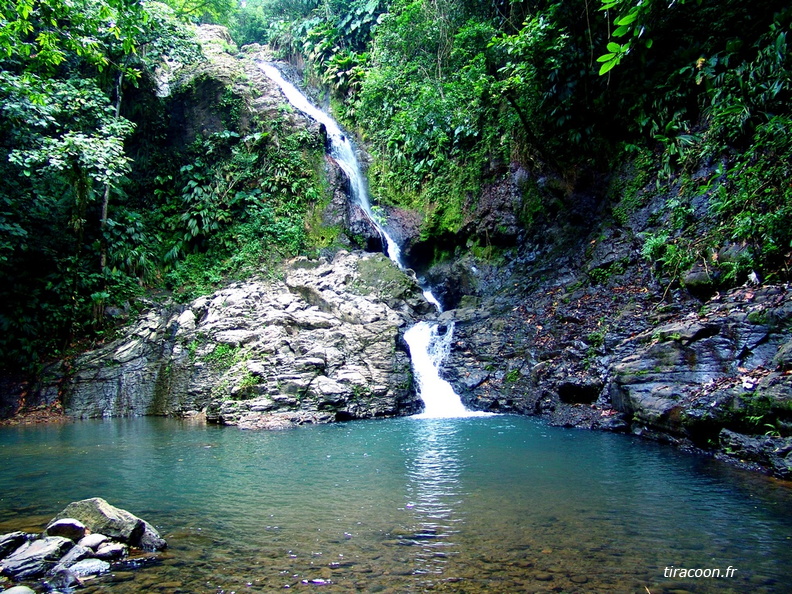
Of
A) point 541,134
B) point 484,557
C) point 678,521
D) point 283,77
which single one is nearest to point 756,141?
point 541,134

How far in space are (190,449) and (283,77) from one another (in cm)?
2212

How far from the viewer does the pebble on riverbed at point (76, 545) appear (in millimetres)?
3275

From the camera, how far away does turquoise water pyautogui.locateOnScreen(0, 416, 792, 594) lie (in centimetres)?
329

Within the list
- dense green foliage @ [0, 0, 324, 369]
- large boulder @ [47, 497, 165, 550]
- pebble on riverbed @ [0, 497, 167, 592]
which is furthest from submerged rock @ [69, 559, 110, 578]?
dense green foliage @ [0, 0, 324, 369]

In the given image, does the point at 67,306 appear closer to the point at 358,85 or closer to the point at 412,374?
the point at 412,374

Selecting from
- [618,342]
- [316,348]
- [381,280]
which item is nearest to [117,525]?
[316,348]

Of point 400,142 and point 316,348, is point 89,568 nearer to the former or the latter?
point 316,348

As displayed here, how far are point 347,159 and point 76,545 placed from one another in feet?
57.2

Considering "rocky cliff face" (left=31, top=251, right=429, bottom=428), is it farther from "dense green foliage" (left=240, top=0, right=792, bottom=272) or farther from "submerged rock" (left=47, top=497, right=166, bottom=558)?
"submerged rock" (left=47, top=497, right=166, bottom=558)

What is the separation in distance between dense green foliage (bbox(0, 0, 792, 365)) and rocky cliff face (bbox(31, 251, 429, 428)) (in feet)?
5.32

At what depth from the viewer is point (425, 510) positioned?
467 cm

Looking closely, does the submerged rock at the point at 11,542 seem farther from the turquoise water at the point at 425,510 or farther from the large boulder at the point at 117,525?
the turquoise water at the point at 425,510

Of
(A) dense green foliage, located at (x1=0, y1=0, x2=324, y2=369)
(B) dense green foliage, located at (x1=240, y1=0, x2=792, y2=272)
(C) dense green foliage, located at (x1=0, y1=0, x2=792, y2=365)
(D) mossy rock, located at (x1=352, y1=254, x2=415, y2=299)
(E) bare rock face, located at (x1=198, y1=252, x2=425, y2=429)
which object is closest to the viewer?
(B) dense green foliage, located at (x1=240, y1=0, x2=792, y2=272)

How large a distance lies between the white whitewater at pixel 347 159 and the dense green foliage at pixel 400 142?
693 mm
